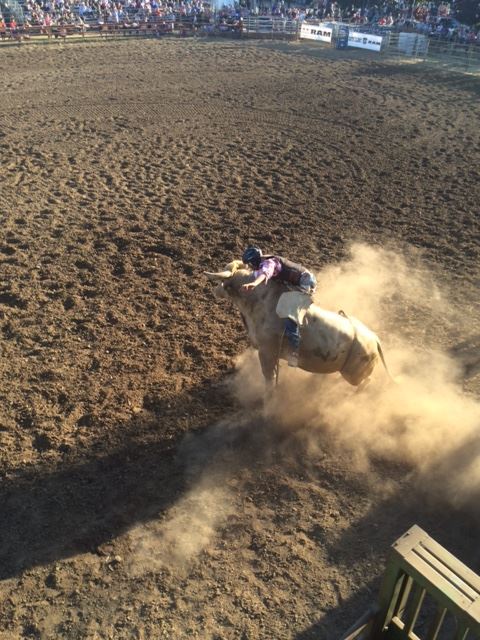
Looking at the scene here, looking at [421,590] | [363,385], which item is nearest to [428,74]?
[363,385]

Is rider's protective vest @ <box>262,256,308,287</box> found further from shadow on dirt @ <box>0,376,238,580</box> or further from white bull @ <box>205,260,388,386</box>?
shadow on dirt @ <box>0,376,238,580</box>

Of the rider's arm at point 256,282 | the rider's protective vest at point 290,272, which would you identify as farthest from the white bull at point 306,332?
the rider's arm at point 256,282

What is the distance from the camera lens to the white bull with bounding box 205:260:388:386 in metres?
6.27

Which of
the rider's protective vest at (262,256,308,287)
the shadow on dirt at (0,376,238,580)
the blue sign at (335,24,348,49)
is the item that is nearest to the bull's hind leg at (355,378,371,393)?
the rider's protective vest at (262,256,308,287)

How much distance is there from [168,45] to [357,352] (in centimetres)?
2956

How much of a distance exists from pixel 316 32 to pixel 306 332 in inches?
1290

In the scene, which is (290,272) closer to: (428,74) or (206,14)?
(428,74)

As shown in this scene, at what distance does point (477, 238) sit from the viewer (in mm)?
10992

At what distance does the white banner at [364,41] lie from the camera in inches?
1193

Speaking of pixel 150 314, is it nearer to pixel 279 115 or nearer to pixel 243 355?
pixel 243 355

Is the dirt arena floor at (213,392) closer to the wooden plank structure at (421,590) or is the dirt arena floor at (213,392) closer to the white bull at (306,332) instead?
the white bull at (306,332)

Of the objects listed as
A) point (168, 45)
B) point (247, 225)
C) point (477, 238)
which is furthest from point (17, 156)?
point (168, 45)

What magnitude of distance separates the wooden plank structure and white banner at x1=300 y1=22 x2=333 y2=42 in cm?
3493

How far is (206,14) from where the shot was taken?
3494 centimetres
